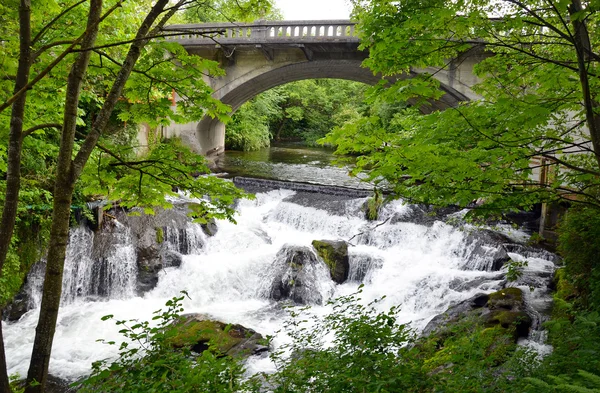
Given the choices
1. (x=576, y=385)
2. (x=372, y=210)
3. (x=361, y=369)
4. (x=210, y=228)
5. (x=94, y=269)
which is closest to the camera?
(x=576, y=385)

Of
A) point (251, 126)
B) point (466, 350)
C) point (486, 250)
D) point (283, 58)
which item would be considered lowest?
point (486, 250)

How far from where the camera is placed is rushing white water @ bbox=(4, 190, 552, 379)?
7.67 metres

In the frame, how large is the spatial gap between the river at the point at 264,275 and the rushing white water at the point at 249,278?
2 centimetres

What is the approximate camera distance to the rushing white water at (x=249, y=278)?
7667 millimetres

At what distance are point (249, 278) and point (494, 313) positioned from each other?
517cm

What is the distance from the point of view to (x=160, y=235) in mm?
10445

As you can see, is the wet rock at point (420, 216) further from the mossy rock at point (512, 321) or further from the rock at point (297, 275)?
the mossy rock at point (512, 321)

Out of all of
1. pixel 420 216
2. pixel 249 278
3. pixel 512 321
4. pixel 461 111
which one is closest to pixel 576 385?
pixel 461 111

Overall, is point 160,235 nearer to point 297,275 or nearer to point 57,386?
point 297,275

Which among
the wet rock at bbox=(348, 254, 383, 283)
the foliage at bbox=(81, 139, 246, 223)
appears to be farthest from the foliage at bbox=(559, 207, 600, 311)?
the foliage at bbox=(81, 139, 246, 223)

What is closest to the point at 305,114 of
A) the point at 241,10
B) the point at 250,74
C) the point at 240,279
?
the point at 250,74

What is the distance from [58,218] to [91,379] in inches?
47.8

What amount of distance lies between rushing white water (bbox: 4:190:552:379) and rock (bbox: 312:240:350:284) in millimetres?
195

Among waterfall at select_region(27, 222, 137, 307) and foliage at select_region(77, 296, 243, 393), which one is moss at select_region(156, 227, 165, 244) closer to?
waterfall at select_region(27, 222, 137, 307)
